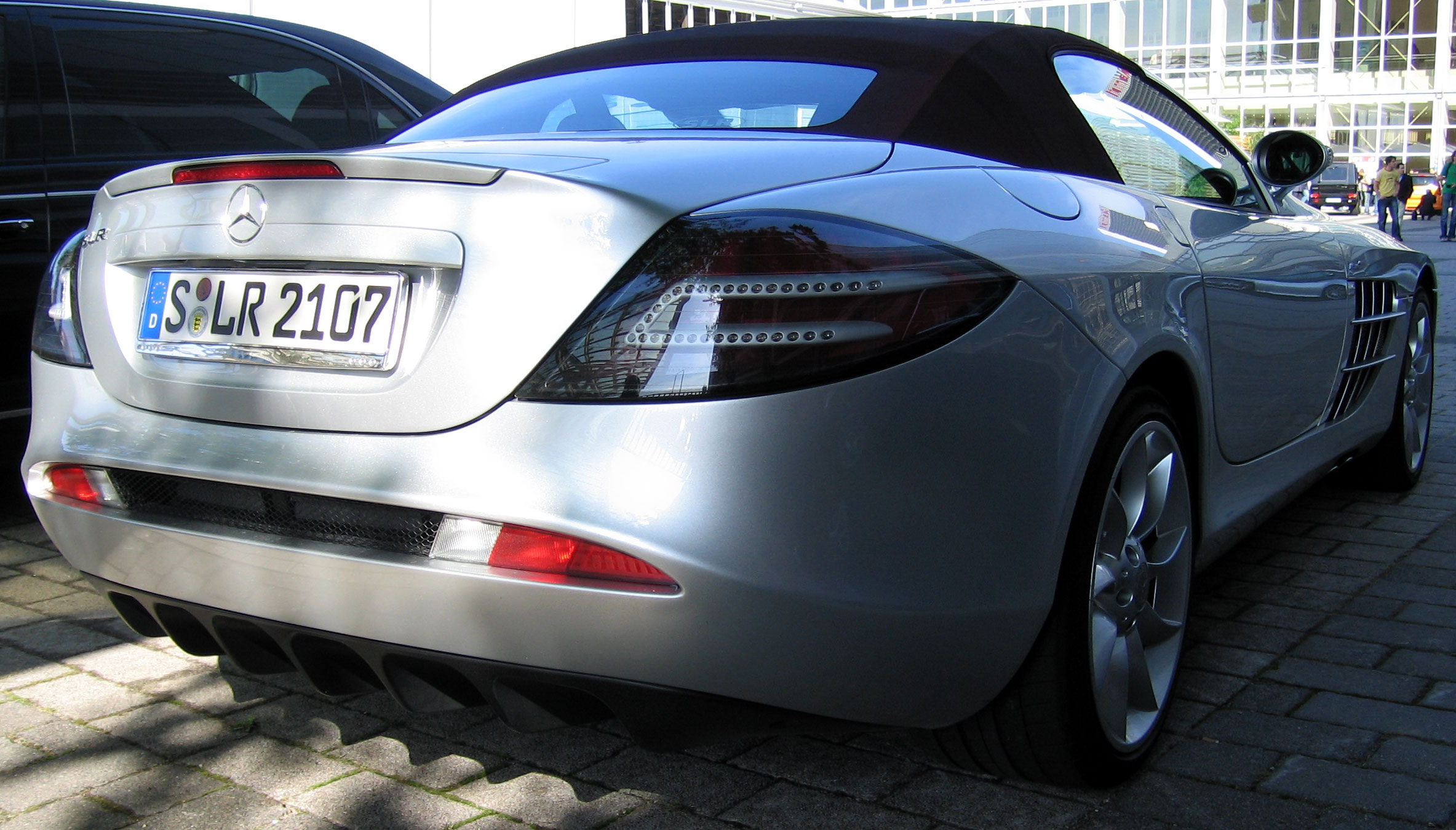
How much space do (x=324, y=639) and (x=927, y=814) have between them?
3.46 feet

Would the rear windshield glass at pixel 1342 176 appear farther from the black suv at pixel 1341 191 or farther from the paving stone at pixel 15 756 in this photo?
the paving stone at pixel 15 756

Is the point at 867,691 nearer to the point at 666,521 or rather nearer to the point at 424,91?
the point at 666,521

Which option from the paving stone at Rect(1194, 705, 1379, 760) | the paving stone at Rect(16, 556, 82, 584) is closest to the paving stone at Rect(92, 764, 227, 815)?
the paving stone at Rect(16, 556, 82, 584)

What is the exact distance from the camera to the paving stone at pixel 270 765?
2.38 meters

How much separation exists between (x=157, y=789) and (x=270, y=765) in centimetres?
20

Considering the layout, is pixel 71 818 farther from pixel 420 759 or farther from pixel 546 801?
pixel 546 801

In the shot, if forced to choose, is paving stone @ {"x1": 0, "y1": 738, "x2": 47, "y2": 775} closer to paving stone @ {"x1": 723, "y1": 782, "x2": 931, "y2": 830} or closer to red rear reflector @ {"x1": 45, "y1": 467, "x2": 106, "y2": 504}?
red rear reflector @ {"x1": 45, "y1": 467, "x2": 106, "y2": 504}

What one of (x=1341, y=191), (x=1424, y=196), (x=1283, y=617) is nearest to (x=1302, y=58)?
(x=1341, y=191)

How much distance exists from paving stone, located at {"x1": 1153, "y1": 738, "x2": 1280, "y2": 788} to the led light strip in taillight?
1.25m

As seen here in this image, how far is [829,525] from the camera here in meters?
1.78

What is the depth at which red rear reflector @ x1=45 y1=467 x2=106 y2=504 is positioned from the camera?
7.32ft

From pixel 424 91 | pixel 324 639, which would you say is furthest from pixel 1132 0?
pixel 324 639

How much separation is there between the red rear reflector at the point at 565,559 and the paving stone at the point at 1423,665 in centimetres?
206

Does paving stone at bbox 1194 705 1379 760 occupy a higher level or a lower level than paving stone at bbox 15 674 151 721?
lower
